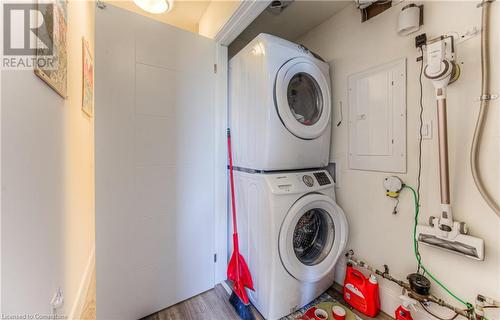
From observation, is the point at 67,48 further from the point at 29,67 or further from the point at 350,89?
the point at 350,89

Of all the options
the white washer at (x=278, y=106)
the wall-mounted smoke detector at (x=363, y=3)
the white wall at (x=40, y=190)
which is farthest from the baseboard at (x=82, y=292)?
the wall-mounted smoke detector at (x=363, y=3)

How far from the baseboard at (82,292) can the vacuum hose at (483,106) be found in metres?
2.41

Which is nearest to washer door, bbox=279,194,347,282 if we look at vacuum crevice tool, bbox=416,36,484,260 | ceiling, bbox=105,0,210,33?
vacuum crevice tool, bbox=416,36,484,260

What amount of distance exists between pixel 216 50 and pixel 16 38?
4.12 feet

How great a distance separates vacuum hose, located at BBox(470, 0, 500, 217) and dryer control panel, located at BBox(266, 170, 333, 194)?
0.82 metres

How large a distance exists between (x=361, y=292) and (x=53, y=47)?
2.45 meters

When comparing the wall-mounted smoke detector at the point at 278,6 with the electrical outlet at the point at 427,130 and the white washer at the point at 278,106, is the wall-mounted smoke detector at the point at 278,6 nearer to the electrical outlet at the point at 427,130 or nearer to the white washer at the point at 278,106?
the white washer at the point at 278,106

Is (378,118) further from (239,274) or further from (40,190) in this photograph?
(40,190)

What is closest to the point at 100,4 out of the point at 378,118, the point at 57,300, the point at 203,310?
the point at 57,300

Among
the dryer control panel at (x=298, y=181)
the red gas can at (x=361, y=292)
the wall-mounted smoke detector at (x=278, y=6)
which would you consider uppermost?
the wall-mounted smoke detector at (x=278, y=6)

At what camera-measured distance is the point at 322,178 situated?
1645 millimetres

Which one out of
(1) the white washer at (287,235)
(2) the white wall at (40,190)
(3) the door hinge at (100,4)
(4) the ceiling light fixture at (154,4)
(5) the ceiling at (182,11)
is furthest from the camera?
(5) the ceiling at (182,11)

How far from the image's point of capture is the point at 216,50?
1761 millimetres

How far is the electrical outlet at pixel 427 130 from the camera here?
1271 millimetres
